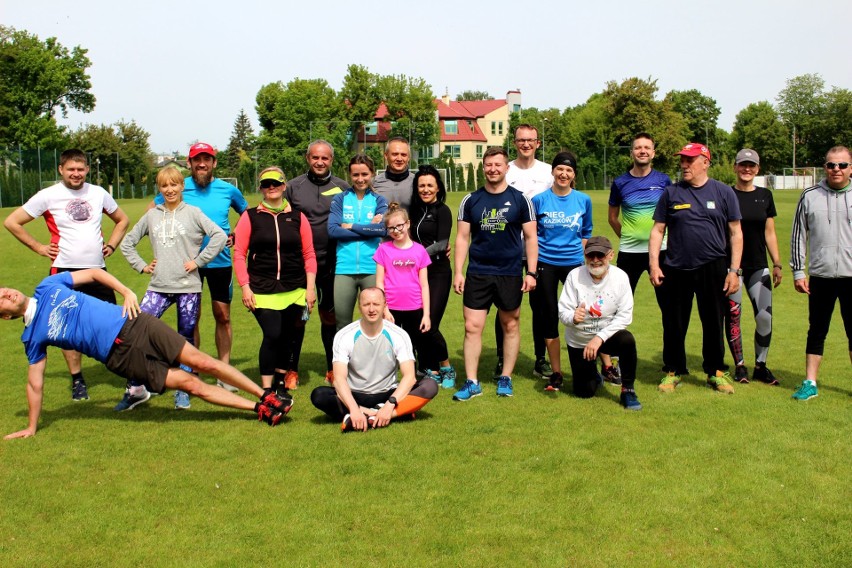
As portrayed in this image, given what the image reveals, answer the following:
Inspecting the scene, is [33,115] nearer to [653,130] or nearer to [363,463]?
[653,130]

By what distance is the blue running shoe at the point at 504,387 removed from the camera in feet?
22.8

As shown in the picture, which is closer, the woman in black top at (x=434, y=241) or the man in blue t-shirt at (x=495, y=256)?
the man in blue t-shirt at (x=495, y=256)

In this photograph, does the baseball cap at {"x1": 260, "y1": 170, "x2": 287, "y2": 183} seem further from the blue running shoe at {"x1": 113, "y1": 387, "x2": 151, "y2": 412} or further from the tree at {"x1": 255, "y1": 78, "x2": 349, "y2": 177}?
the tree at {"x1": 255, "y1": 78, "x2": 349, "y2": 177}

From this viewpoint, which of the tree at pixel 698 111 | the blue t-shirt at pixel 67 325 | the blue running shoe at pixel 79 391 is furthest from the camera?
the tree at pixel 698 111

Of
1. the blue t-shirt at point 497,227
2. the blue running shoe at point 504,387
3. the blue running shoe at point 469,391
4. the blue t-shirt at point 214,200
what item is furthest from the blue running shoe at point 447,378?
the blue t-shirt at point 214,200

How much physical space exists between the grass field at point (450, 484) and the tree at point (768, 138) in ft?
276

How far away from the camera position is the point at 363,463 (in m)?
5.18

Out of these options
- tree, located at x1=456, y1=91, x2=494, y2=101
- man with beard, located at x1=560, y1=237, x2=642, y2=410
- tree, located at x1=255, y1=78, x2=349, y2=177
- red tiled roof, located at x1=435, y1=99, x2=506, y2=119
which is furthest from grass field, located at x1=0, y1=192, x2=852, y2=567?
tree, located at x1=456, y1=91, x2=494, y2=101

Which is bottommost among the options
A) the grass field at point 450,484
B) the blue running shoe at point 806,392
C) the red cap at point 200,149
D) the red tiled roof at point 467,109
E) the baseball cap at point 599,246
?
the grass field at point 450,484

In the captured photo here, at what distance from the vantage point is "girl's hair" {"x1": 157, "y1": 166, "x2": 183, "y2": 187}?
6684mm

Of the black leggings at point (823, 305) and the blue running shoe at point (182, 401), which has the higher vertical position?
the black leggings at point (823, 305)

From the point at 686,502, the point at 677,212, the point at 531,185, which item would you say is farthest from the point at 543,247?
the point at 686,502

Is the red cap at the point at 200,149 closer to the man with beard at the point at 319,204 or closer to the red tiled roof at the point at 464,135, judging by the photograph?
the man with beard at the point at 319,204

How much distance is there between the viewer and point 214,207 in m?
7.30
